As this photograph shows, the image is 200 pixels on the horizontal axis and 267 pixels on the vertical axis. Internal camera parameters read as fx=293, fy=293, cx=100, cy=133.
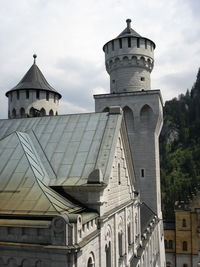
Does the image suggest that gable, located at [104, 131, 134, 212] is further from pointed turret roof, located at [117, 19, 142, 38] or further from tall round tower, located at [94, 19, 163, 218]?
pointed turret roof, located at [117, 19, 142, 38]

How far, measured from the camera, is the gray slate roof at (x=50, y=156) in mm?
13657

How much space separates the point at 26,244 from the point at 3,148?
7.25m

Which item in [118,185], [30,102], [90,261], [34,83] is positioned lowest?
[90,261]

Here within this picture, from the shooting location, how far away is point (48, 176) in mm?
16422

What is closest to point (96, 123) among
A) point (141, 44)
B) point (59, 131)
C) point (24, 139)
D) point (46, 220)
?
point (59, 131)

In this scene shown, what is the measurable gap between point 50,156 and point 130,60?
85.5ft

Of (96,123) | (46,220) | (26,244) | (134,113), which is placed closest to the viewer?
(26,244)

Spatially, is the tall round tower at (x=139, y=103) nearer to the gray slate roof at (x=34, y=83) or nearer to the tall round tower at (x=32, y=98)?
the tall round tower at (x=32, y=98)

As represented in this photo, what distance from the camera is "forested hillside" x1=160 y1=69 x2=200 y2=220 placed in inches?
3900

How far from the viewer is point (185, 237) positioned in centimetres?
4975

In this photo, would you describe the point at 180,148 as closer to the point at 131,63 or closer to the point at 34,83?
the point at 131,63

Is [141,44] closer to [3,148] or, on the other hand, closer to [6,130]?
[6,130]

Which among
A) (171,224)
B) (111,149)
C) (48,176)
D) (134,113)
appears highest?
(134,113)

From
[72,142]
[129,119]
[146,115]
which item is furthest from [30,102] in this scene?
[72,142]
